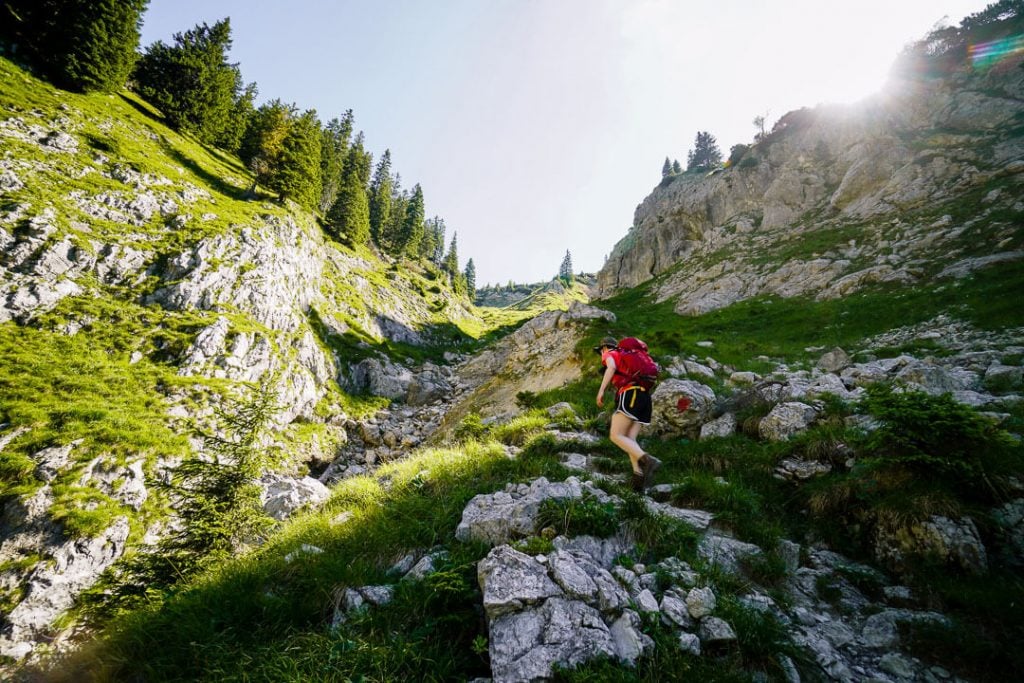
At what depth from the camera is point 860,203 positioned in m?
39.2

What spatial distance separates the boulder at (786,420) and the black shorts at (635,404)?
10.6 feet

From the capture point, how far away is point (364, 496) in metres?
6.88

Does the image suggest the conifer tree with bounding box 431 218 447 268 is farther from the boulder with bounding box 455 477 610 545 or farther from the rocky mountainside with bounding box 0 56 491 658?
the boulder with bounding box 455 477 610 545

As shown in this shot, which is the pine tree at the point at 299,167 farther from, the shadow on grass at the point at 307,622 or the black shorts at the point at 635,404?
the black shorts at the point at 635,404

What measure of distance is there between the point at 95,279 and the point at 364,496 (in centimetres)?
2762

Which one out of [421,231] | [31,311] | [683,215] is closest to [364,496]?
[31,311]

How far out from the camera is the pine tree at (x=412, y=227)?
75625 mm

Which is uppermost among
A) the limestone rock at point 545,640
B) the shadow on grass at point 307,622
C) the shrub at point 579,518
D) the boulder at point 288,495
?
the shrub at point 579,518

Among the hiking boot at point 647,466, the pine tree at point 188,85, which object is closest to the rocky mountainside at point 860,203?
the hiking boot at point 647,466

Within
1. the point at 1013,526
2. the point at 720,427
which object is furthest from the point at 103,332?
the point at 1013,526

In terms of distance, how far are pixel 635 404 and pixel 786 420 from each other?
12.6 ft

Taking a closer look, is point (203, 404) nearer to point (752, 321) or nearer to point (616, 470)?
point (616, 470)

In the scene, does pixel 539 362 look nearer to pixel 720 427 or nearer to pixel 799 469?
pixel 720 427

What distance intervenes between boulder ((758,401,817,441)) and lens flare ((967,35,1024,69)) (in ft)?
243
